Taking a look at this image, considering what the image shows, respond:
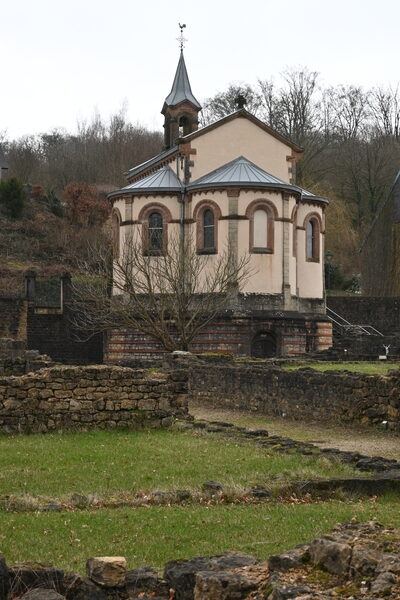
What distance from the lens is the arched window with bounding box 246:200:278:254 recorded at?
45312mm

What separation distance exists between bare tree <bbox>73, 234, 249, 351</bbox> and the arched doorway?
2.14m

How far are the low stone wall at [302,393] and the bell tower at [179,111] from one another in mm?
30947

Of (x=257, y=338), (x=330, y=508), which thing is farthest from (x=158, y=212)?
(x=330, y=508)

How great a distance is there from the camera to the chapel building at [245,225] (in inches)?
1737

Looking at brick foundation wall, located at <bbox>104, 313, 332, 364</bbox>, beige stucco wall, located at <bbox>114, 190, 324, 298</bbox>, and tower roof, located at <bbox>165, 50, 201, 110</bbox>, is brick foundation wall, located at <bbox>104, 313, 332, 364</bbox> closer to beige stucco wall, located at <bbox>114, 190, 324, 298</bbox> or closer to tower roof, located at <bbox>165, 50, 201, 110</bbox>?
beige stucco wall, located at <bbox>114, 190, 324, 298</bbox>

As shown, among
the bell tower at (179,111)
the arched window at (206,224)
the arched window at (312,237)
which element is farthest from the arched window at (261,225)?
the bell tower at (179,111)

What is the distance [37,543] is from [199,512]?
72.1 inches

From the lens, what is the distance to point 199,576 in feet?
20.7

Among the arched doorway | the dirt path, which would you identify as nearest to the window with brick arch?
the arched doorway

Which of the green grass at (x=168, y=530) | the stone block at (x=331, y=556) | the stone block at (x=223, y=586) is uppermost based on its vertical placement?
the stone block at (x=331, y=556)

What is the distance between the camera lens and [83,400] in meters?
17.1

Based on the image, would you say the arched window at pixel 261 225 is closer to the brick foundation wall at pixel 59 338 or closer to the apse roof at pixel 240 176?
the apse roof at pixel 240 176

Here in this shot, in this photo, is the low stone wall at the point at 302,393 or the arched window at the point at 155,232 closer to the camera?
the low stone wall at the point at 302,393

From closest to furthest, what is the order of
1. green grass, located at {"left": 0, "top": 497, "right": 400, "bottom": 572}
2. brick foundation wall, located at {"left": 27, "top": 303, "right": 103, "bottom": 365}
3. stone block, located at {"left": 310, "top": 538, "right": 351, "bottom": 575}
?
stone block, located at {"left": 310, "top": 538, "right": 351, "bottom": 575} < green grass, located at {"left": 0, "top": 497, "right": 400, "bottom": 572} < brick foundation wall, located at {"left": 27, "top": 303, "right": 103, "bottom": 365}
